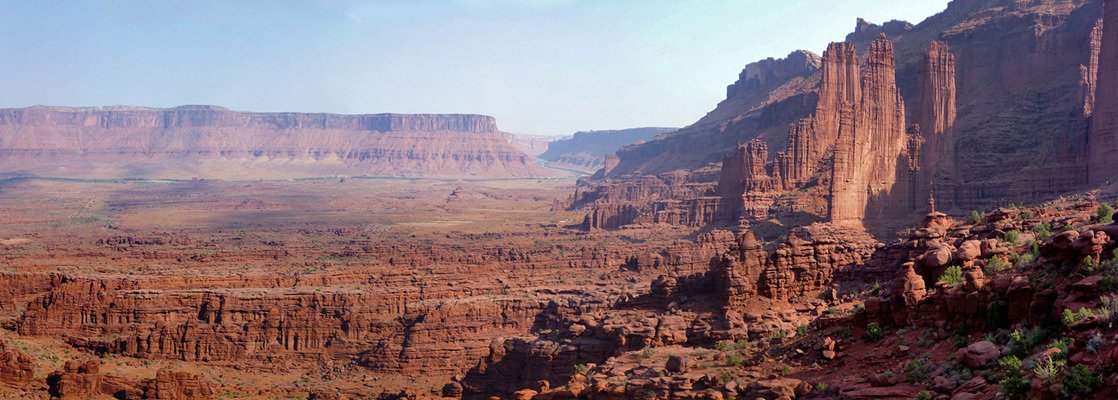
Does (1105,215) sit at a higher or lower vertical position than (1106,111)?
lower

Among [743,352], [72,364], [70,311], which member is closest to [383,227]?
[70,311]

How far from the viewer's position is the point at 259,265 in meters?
74.6

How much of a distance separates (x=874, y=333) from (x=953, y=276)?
7.41 feet

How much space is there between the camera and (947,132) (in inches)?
2830

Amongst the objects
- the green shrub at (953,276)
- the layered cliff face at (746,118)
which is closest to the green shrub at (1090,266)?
the green shrub at (953,276)

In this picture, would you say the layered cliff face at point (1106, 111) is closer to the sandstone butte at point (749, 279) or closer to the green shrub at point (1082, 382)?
the sandstone butte at point (749, 279)

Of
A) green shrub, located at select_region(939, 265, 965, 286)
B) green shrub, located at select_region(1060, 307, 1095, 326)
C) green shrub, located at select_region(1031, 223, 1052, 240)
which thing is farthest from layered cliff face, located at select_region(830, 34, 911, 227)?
green shrub, located at select_region(1060, 307, 1095, 326)

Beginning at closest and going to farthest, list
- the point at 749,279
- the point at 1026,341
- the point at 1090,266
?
the point at 1026,341 → the point at 1090,266 → the point at 749,279

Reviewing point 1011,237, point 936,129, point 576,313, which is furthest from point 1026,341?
point 936,129

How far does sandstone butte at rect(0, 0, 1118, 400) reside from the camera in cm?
1795

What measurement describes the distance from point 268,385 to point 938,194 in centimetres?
4582

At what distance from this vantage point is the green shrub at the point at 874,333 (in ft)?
65.7

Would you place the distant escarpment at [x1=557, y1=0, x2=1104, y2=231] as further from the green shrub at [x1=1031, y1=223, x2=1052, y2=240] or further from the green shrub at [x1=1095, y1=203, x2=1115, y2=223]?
the green shrub at [x1=1095, y1=203, x2=1115, y2=223]

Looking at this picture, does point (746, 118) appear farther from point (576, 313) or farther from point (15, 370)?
point (15, 370)
